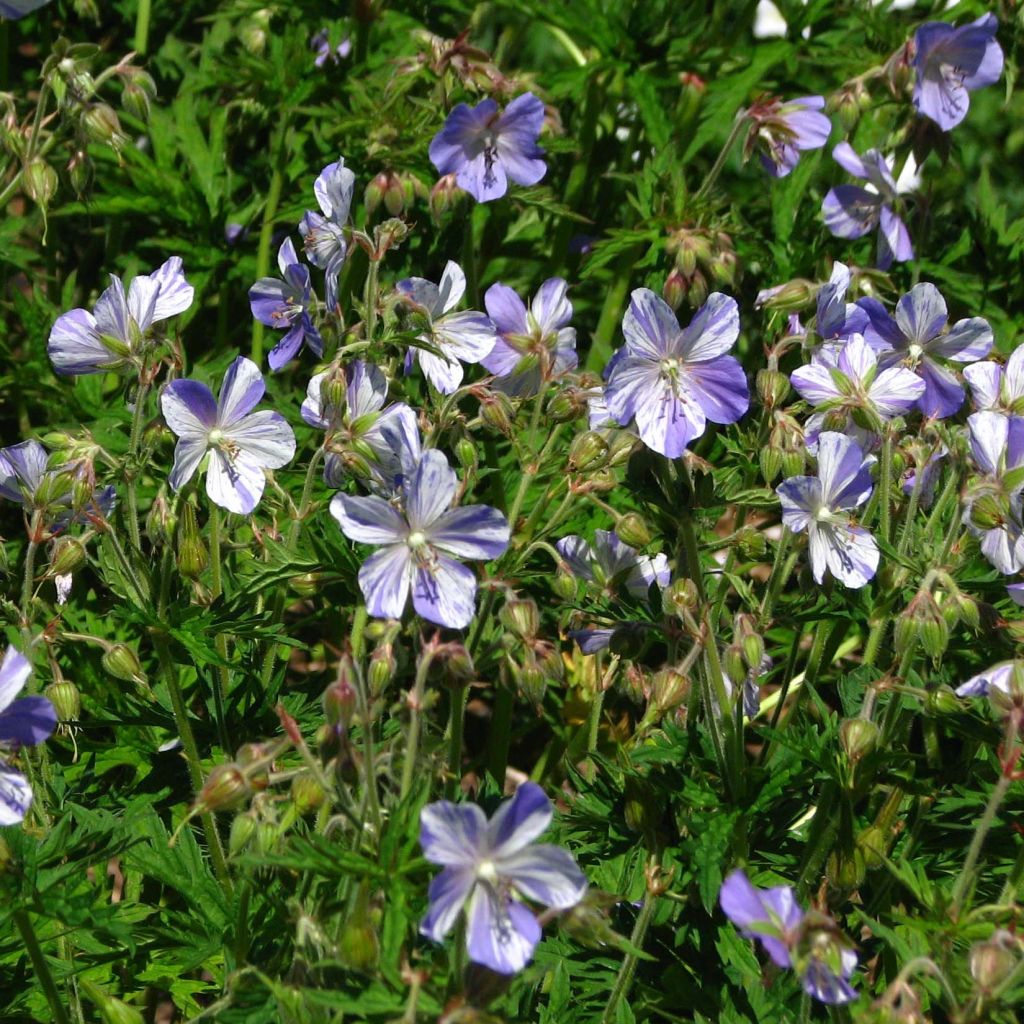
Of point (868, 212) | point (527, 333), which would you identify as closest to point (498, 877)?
point (527, 333)

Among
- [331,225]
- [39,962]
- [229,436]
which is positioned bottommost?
[39,962]

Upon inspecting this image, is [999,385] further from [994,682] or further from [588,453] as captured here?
[588,453]

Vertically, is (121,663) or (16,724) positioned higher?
(16,724)

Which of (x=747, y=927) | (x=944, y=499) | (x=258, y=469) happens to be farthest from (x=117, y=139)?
(x=747, y=927)

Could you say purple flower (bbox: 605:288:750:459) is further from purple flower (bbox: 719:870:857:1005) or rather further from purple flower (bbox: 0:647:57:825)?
purple flower (bbox: 0:647:57:825)

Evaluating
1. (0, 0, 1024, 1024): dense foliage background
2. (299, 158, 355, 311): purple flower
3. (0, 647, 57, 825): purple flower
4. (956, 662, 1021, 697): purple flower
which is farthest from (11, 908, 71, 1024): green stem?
(956, 662, 1021, 697): purple flower

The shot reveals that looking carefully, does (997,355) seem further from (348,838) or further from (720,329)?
(348,838)

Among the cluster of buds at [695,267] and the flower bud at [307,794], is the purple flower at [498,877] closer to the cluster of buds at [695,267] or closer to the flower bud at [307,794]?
the flower bud at [307,794]
